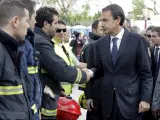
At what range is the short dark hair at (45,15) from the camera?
4.13 metres

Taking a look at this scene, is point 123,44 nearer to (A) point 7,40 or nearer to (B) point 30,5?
(B) point 30,5

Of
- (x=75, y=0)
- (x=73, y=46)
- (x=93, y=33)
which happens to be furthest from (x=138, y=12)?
(x=93, y=33)

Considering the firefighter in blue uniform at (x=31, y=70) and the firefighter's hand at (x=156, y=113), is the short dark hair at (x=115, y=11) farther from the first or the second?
the firefighter in blue uniform at (x=31, y=70)

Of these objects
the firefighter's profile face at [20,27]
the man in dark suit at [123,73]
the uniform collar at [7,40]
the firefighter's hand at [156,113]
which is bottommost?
the firefighter's hand at [156,113]

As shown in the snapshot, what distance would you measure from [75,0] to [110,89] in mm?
47593

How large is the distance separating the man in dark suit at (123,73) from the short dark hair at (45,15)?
69 centimetres

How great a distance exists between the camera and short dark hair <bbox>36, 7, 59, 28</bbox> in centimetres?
413

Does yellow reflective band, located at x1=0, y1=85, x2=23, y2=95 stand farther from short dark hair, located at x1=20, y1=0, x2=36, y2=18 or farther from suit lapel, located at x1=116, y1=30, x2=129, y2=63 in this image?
suit lapel, located at x1=116, y1=30, x2=129, y2=63

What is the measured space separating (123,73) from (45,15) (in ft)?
3.81

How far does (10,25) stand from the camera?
2.95 metres

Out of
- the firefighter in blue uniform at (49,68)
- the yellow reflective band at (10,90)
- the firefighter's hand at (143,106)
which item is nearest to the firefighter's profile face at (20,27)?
the yellow reflective band at (10,90)

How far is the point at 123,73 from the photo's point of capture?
429 centimetres

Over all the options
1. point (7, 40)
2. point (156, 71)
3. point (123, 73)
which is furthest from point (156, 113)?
point (7, 40)

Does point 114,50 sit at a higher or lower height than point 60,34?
lower
